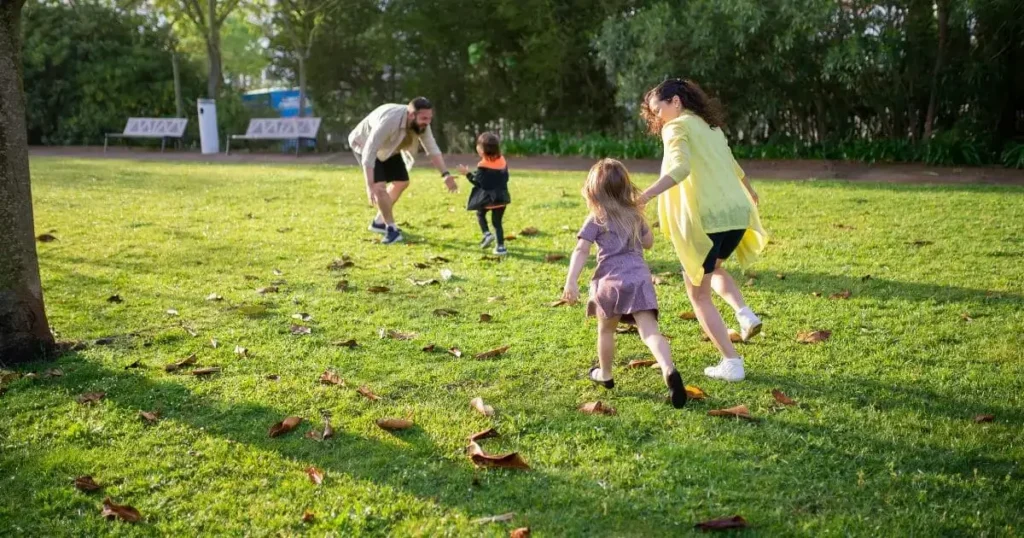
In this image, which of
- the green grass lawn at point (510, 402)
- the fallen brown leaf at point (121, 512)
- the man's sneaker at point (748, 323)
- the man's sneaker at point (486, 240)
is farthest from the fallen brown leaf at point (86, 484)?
the man's sneaker at point (486, 240)

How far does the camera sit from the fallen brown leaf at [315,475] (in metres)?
3.36

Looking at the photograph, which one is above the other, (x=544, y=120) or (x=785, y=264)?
(x=544, y=120)

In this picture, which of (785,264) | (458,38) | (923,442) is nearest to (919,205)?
(785,264)

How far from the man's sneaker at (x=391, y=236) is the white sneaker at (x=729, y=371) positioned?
4836 mm

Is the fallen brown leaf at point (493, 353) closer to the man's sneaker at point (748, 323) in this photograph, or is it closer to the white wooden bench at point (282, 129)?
the man's sneaker at point (748, 323)

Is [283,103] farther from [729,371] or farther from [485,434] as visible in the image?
[485,434]

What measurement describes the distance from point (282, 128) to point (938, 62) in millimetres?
16025

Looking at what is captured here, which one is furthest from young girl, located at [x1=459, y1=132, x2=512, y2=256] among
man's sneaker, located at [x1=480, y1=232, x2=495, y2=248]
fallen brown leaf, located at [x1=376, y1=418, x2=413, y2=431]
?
fallen brown leaf, located at [x1=376, y1=418, x2=413, y2=431]

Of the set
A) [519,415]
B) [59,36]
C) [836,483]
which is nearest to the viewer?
[836,483]

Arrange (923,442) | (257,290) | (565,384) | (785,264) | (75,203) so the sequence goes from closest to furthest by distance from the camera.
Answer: (923,442) → (565,384) → (257,290) → (785,264) → (75,203)

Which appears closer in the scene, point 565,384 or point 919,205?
point 565,384

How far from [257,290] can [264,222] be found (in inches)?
140

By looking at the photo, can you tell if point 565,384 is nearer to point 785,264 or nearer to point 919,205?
point 785,264

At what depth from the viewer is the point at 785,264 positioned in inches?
287
